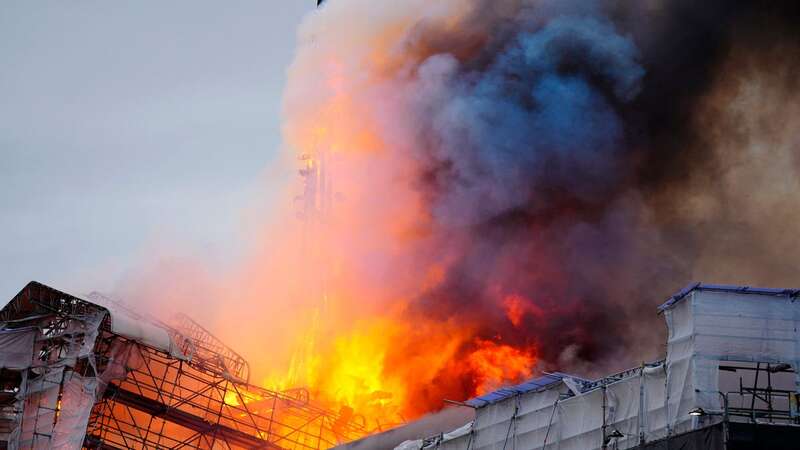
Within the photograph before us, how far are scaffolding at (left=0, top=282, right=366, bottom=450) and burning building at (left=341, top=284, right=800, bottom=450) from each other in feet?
77.9

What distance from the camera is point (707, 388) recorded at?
145ft

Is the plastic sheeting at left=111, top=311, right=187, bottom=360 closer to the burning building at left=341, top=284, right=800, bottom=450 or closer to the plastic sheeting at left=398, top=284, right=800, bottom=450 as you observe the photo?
the burning building at left=341, top=284, right=800, bottom=450

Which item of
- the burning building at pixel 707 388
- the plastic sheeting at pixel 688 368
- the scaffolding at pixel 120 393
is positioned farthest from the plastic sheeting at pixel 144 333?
the plastic sheeting at pixel 688 368

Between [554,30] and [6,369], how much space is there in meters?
42.0

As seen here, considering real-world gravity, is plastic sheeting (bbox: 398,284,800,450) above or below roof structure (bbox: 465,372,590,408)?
below

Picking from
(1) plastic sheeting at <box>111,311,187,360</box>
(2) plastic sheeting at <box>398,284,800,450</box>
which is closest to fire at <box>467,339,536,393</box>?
(1) plastic sheeting at <box>111,311,187,360</box>

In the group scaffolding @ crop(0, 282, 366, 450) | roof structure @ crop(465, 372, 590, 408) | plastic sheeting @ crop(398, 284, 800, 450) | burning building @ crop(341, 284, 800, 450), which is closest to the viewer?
burning building @ crop(341, 284, 800, 450)

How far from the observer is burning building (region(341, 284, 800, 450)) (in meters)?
42.6

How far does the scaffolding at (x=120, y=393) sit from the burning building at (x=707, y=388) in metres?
23.7

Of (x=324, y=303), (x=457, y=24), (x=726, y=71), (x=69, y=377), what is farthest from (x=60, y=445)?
(x=726, y=71)

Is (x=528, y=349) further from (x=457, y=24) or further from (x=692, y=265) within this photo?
(x=457, y=24)

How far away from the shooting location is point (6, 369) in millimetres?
64812

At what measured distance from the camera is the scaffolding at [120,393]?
63.6m

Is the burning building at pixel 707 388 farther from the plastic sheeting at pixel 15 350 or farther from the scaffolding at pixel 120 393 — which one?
the plastic sheeting at pixel 15 350
